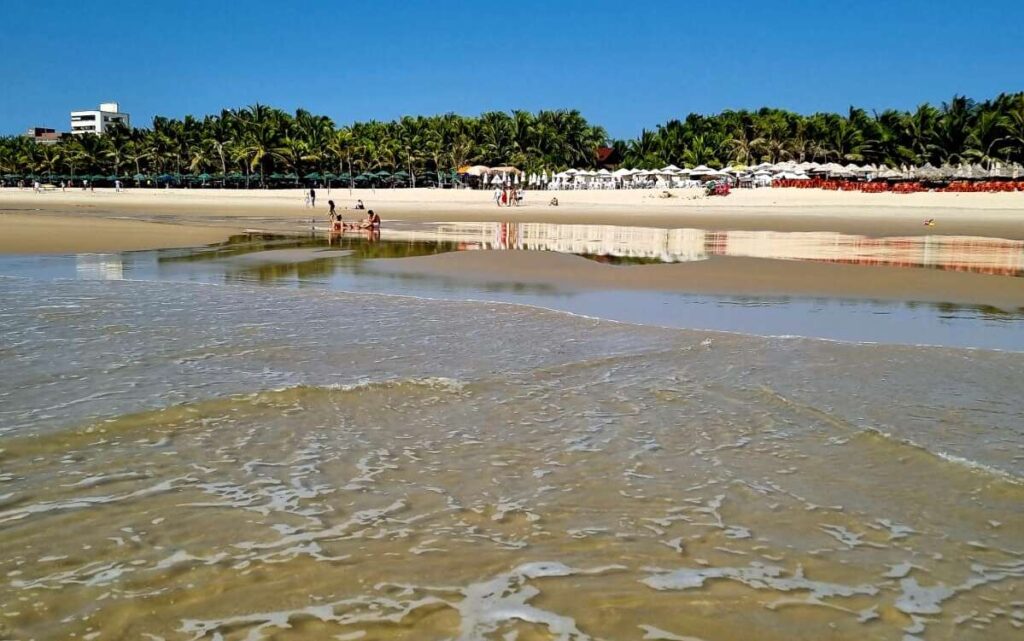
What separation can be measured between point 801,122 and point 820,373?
266ft

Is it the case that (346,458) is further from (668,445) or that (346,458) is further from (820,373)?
(820,373)

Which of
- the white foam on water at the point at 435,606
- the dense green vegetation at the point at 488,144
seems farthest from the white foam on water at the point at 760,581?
the dense green vegetation at the point at 488,144

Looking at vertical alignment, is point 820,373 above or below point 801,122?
below

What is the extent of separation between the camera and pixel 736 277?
49.6 feet

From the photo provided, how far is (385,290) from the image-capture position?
12.8 m

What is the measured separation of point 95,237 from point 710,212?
31534 millimetres

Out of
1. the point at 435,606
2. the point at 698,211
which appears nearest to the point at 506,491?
the point at 435,606

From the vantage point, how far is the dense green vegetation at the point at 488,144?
70375mm

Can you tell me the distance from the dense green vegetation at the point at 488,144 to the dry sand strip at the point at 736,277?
2350 inches

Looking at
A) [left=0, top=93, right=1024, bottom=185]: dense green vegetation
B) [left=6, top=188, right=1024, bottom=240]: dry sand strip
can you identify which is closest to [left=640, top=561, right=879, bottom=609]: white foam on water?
[left=6, top=188, right=1024, bottom=240]: dry sand strip

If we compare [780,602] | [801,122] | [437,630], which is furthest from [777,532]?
[801,122]

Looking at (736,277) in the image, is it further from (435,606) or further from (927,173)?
(927,173)

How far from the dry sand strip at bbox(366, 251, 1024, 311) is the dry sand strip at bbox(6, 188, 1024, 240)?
47.6 feet

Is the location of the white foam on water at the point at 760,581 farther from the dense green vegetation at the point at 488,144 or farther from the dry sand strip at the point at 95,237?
the dense green vegetation at the point at 488,144
